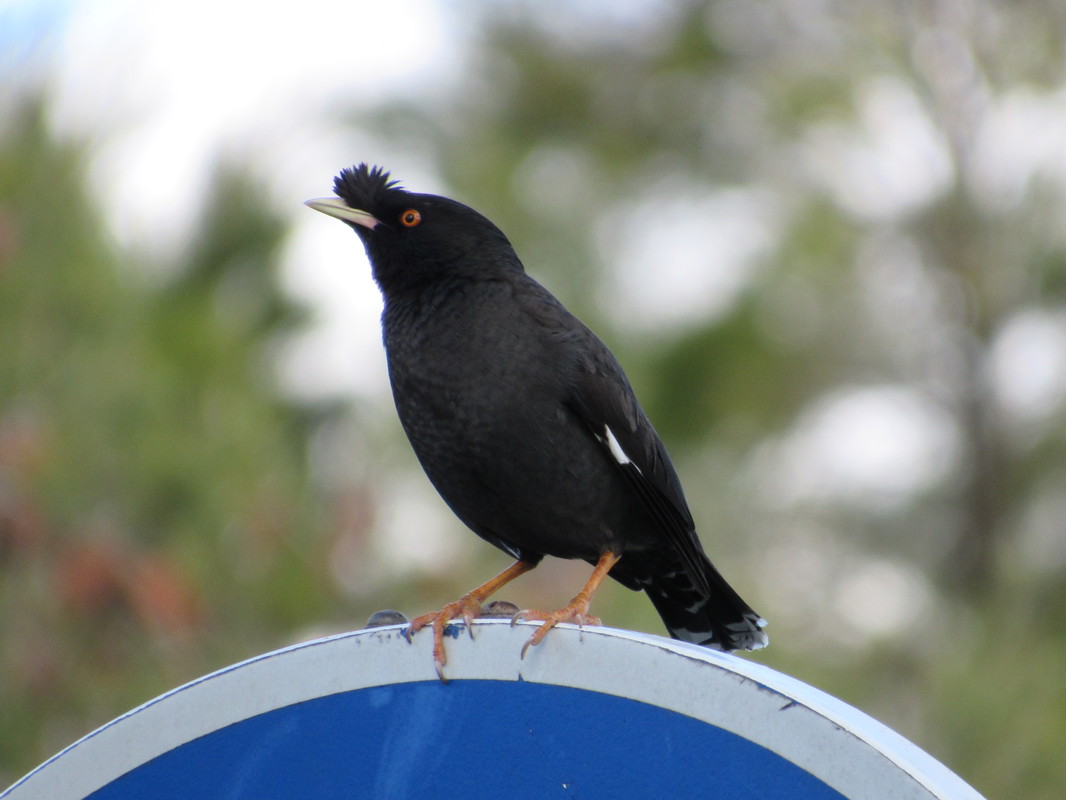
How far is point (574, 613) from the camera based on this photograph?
2.43 metres

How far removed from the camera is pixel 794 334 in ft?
30.3

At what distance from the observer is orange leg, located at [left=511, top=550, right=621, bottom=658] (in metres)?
1.77

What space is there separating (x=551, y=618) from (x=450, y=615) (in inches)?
12.3

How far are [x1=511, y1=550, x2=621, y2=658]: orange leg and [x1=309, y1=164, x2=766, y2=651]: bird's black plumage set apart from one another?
4 centimetres

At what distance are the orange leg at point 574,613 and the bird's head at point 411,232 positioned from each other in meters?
0.72

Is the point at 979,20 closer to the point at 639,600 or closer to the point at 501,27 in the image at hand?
the point at 501,27

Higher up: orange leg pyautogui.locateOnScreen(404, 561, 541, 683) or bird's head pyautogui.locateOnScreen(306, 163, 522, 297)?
bird's head pyautogui.locateOnScreen(306, 163, 522, 297)

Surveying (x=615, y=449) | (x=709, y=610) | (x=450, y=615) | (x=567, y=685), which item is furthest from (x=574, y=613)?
(x=709, y=610)

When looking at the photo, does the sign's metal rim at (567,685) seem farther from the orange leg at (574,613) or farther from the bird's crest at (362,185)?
the bird's crest at (362,185)

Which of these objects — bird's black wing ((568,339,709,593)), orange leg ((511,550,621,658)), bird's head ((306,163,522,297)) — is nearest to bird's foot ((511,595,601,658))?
orange leg ((511,550,621,658))

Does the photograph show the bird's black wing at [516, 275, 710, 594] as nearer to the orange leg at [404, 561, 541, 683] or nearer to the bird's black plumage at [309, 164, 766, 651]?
the bird's black plumage at [309, 164, 766, 651]

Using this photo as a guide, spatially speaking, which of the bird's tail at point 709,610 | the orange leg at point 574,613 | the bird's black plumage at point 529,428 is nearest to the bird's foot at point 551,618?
the orange leg at point 574,613

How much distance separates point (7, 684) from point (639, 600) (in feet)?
8.06

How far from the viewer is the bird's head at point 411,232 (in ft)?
10.3
